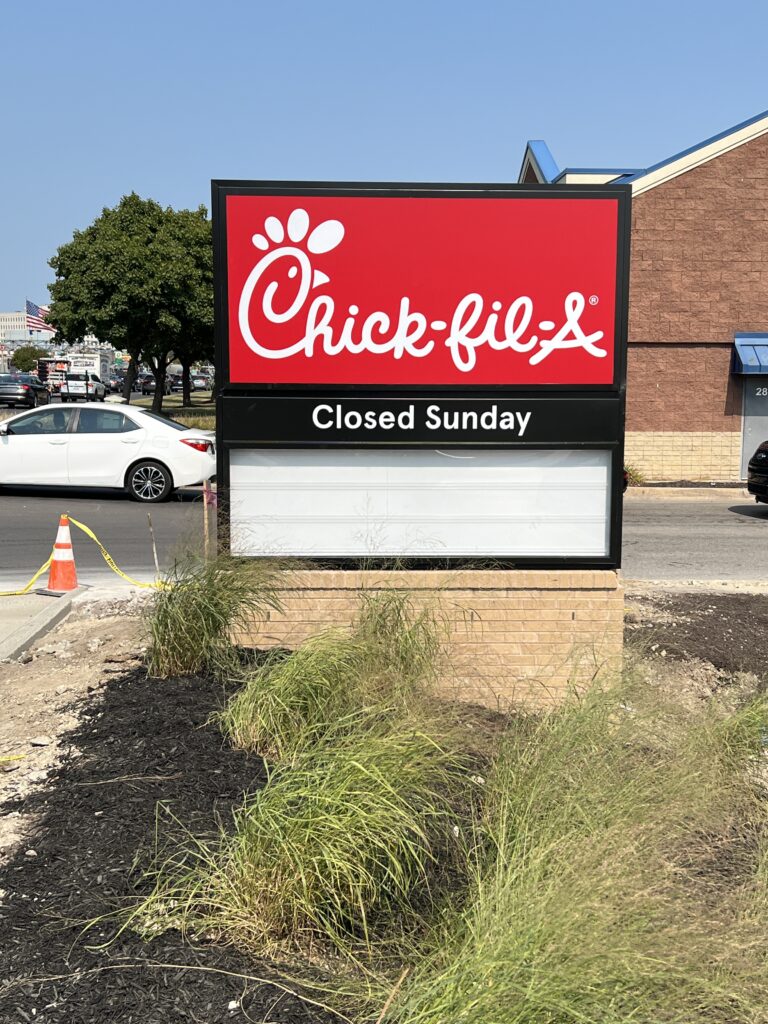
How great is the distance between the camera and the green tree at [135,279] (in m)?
41.2

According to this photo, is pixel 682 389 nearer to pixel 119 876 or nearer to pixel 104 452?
pixel 104 452

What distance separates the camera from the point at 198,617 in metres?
5.57

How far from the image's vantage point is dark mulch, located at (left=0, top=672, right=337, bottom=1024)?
2.74m

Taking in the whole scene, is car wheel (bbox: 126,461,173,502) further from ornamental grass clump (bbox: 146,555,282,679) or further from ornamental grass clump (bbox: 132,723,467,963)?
ornamental grass clump (bbox: 132,723,467,963)

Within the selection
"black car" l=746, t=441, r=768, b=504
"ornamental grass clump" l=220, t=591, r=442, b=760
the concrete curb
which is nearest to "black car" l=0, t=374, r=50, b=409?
"black car" l=746, t=441, r=768, b=504

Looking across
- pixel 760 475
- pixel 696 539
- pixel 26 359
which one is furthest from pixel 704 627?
pixel 26 359

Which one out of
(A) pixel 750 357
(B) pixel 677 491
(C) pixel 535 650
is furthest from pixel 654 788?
(A) pixel 750 357

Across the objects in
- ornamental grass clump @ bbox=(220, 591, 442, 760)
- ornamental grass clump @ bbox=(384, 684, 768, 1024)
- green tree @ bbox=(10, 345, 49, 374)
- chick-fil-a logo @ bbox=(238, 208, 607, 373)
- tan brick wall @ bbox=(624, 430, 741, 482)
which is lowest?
ornamental grass clump @ bbox=(384, 684, 768, 1024)

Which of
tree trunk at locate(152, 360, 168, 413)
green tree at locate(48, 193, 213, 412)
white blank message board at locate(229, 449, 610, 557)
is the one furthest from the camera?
tree trunk at locate(152, 360, 168, 413)

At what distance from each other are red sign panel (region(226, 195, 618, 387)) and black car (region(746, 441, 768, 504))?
1143 centimetres

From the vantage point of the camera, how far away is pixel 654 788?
3854 millimetres

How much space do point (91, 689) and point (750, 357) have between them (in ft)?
60.5

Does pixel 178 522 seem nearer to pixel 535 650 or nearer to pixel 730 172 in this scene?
pixel 535 650

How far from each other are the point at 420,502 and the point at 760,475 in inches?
468
